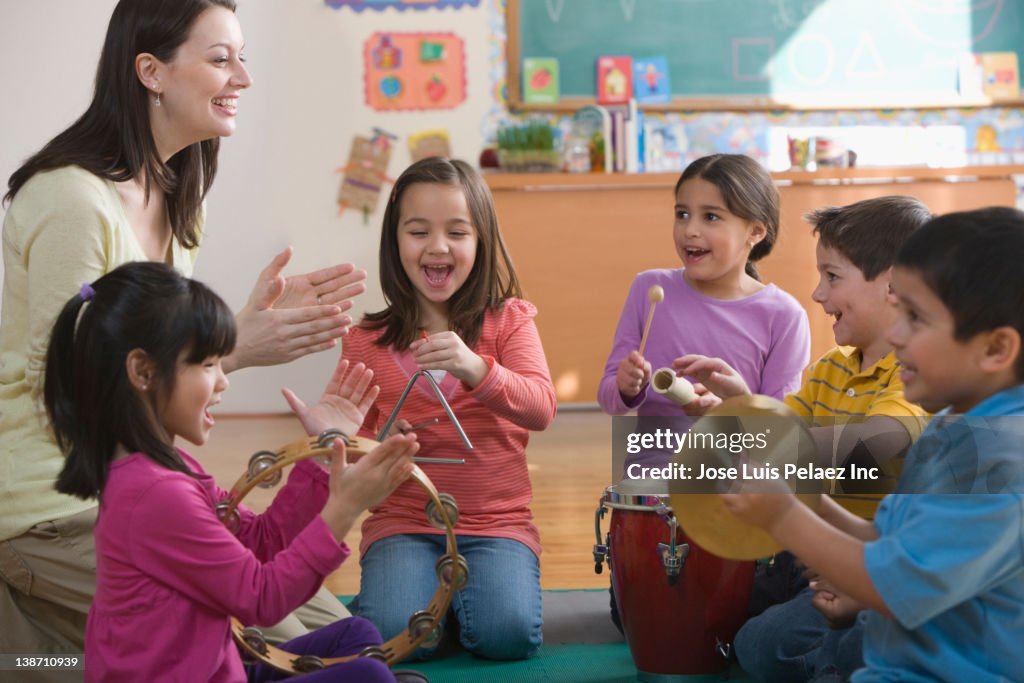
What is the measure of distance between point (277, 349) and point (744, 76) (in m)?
4.05

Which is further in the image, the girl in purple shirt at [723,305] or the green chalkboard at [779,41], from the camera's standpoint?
the green chalkboard at [779,41]

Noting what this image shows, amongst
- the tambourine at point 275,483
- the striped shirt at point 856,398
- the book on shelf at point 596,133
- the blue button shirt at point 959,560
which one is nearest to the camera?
the blue button shirt at point 959,560

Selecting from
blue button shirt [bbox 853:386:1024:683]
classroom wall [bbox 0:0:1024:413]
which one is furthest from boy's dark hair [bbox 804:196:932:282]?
classroom wall [bbox 0:0:1024:413]

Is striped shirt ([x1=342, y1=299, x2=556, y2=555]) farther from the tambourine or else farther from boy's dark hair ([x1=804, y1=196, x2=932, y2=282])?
boy's dark hair ([x1=804, y1=196, x2=932, y2=282])

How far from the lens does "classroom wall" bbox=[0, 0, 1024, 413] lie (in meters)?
5.32

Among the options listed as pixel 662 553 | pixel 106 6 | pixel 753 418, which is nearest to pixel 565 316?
pixel 106 6

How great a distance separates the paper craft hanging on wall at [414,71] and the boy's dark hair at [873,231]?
3616mm

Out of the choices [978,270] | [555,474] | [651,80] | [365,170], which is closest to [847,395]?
[978,270]

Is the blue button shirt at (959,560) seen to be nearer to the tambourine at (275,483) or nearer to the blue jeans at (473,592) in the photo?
the tambourine at (275,483)

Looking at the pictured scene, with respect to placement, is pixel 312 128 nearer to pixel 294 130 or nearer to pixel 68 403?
pixel 294 130

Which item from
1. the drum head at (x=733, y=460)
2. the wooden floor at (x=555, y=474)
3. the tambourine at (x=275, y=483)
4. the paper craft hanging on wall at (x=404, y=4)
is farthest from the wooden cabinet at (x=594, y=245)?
the drum head at (x=733, y=460)

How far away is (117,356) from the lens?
1394mm

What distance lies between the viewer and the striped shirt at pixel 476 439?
7.36ft

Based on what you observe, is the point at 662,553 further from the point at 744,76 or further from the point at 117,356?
the point at 744,76
